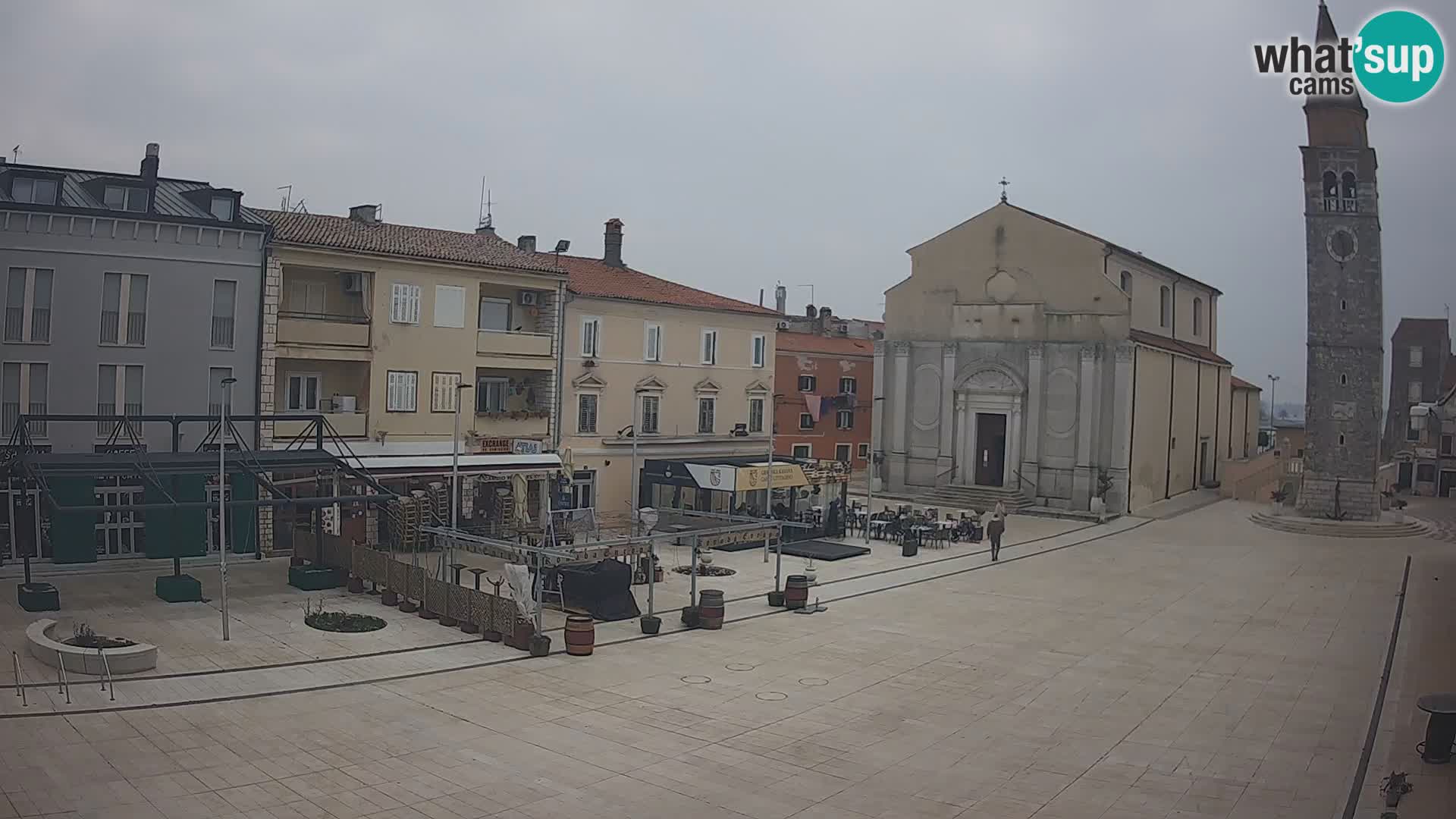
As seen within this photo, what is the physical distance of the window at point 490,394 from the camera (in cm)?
3628

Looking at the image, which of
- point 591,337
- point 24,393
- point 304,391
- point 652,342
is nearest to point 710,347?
point 652,342

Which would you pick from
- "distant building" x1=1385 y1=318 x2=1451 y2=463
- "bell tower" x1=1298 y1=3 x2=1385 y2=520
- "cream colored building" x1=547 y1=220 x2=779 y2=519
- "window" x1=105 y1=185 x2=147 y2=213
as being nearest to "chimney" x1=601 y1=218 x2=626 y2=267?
"cream colored building" x1=547 y1=220 x2=779 y2=519

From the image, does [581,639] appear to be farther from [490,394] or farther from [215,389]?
[490,394]

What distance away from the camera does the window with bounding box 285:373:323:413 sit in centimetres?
A: 3253

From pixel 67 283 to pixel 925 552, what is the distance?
26051 mm

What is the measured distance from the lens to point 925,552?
36156mm

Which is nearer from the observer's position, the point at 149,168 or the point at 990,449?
the point at 149,168

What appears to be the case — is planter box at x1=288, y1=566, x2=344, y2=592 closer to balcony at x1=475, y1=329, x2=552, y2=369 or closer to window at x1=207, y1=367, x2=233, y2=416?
window at x1=207, y1=367, x2=233, y2=416

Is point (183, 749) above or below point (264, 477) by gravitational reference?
below

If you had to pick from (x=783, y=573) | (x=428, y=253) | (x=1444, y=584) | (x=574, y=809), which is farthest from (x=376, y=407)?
(x=1444, y=584)

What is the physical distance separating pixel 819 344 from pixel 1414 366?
180ft

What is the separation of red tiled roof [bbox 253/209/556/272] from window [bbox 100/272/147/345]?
383 centimetres

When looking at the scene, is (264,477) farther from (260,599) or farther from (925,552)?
(925,552)

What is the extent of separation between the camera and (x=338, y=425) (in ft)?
107
